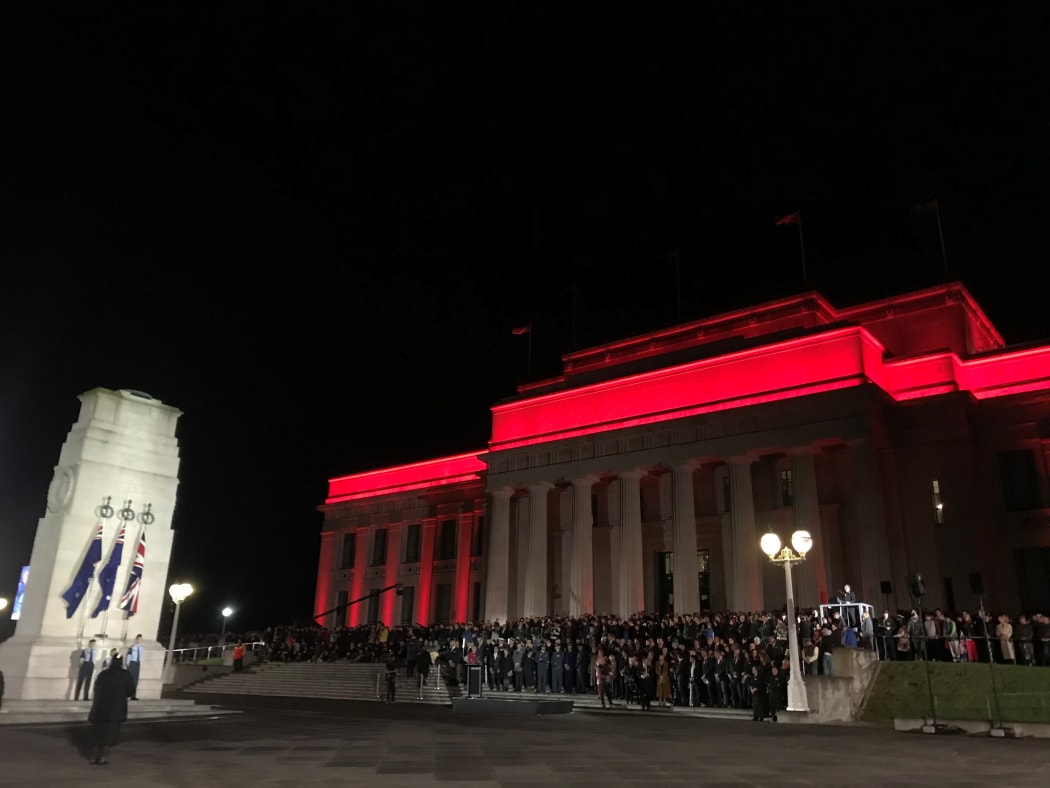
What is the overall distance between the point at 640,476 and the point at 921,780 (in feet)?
83.4

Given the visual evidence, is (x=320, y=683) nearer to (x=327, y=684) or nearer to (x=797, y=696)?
(x=327, y=684)

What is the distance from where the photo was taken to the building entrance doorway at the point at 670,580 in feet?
112

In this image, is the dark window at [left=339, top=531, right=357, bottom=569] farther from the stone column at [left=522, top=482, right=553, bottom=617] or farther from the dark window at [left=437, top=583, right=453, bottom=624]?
the stone column at [left=522, top=482, right=553, bottom=617]

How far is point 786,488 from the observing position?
3262cm

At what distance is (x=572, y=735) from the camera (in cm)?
1389

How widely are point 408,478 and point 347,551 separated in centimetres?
658

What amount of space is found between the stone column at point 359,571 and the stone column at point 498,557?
14.0 m

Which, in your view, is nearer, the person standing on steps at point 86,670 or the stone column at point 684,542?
the person standing on steps at point 86,670

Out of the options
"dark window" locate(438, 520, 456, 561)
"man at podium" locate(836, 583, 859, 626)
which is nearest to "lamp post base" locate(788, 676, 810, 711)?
"man at podium" locate(836, 583, 859, 626)

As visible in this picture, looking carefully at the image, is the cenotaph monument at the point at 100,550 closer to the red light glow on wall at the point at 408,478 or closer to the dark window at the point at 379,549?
the red light glow on wall at the point at 408,478

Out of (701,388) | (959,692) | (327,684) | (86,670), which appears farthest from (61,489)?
(701,388)

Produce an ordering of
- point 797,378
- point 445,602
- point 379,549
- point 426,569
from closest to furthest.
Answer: point 797,378 → point 445,602 → point 426,569 → point 379,549

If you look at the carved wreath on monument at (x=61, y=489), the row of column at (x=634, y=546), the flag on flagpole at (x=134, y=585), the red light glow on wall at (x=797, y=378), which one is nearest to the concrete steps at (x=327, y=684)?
the row of column at (x=634, y=546)

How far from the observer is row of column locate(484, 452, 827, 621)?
29.5 metres
